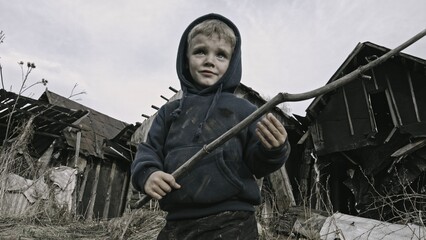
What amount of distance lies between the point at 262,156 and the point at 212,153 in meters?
0.22

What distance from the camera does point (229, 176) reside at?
1.57 m

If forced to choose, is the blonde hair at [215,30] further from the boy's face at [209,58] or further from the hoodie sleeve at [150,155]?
the hoodie sleeve at [150,155]

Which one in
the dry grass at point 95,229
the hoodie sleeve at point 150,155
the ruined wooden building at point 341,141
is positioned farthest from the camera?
the ruined wooden building at point 341,141

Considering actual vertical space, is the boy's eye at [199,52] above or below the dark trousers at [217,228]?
above

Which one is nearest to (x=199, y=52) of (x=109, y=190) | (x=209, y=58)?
(x=209, y=58)

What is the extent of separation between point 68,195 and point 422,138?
8.93 meters

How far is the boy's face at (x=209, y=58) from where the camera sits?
1870 millimetres

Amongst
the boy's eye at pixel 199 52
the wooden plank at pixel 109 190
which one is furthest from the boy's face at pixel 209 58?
the wooden plank at pixel 109 190

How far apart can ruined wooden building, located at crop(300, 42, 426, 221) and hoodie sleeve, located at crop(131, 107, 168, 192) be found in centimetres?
776

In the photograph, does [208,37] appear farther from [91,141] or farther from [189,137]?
[91,141]

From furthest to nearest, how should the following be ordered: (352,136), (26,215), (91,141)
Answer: (91,141) < (352,136) < (26,215)

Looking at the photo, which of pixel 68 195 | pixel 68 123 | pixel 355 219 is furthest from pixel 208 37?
pixel 68 123

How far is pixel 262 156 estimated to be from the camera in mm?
1579

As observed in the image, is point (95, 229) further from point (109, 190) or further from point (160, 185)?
point (109, 190)
